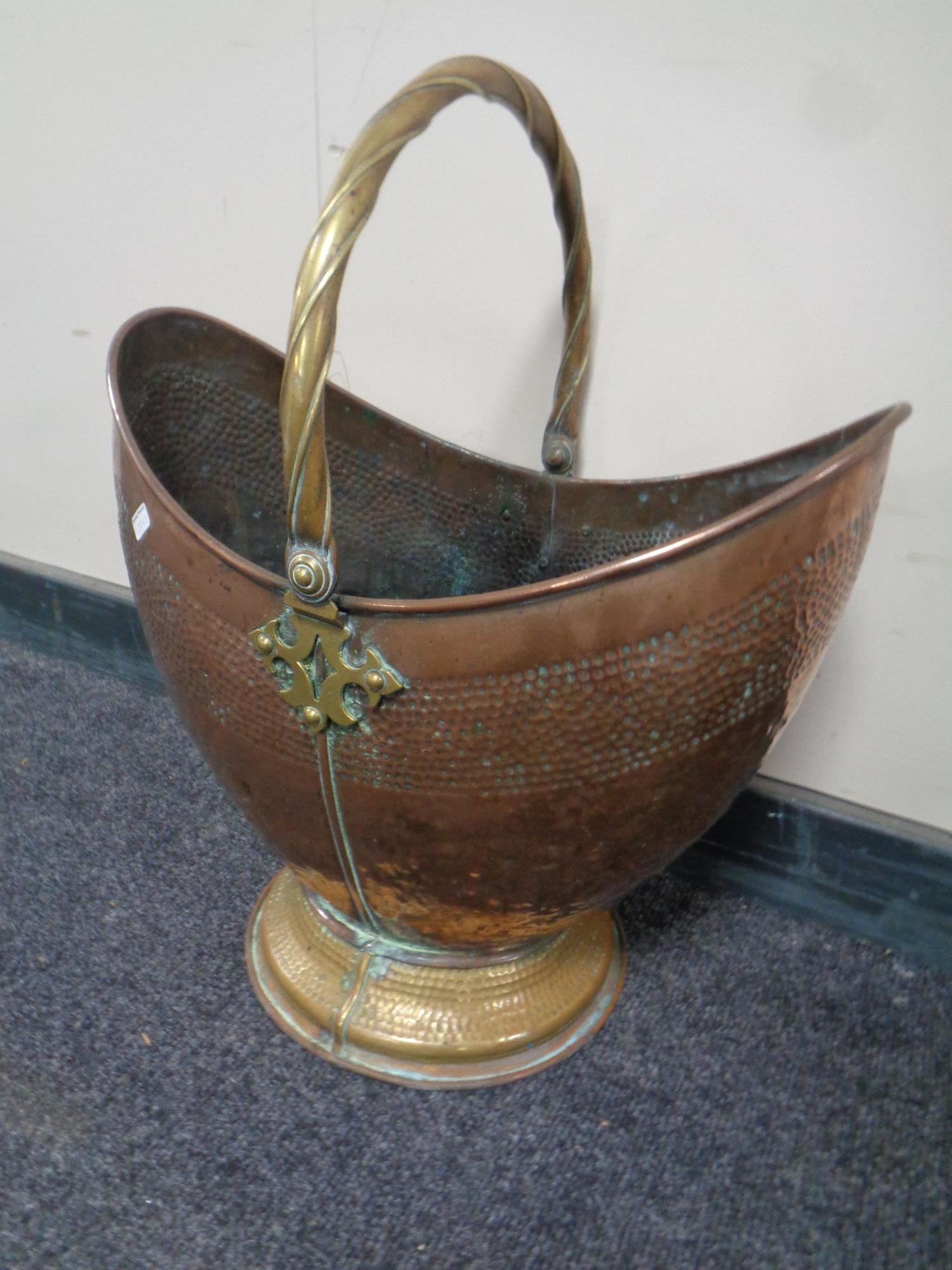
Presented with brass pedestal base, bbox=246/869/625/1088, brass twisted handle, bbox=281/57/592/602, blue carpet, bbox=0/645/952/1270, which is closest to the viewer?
brass twisted handle, bbox=281/57/592/602

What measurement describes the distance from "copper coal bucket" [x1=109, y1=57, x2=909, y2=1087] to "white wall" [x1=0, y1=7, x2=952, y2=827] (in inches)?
4.1

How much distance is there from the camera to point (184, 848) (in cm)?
123

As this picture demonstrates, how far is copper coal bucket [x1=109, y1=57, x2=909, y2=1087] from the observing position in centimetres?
70

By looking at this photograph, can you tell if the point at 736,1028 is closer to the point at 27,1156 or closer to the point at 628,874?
the point at 628,874

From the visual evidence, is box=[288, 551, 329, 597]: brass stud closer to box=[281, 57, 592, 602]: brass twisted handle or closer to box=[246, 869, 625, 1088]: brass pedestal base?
box=[281, 57, 592, 602]: brass twisted handle

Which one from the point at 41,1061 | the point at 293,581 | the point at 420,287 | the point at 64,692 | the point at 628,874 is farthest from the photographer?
the point at 64,692

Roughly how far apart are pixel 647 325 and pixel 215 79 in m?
0.57

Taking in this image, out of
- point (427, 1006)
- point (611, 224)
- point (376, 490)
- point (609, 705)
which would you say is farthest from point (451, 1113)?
point (611, 224)

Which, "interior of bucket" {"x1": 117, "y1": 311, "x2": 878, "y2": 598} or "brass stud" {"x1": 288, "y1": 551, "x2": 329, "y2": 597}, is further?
"interior of bucket" {"x1": 117, "y1": 311, "x2": 878, "y2": 598}

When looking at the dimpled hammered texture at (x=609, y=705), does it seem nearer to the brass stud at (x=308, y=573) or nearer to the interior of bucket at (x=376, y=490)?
the brass stud at (x=308, y=573)

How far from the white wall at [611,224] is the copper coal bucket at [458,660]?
11 centimetres

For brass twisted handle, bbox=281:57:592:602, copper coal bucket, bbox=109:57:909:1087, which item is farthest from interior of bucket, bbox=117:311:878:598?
brass twisted handle, bbox=281:57:592:602

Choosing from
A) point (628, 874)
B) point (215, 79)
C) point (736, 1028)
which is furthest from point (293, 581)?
point (215, 79)

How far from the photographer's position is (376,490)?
1154mm
